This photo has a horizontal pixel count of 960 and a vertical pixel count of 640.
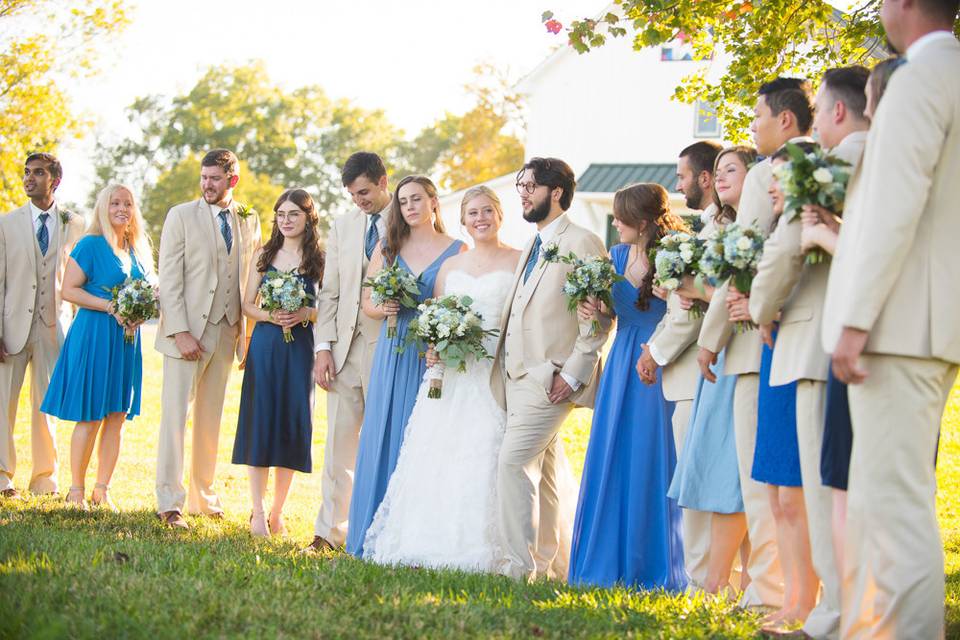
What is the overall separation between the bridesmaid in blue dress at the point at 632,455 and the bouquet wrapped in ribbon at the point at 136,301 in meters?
4.06

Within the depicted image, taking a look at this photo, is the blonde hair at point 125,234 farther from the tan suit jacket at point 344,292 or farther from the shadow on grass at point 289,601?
the shadow on grass at point 289,601

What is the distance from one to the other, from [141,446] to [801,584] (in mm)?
11587

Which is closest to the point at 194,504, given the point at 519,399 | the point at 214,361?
the point at 214,361

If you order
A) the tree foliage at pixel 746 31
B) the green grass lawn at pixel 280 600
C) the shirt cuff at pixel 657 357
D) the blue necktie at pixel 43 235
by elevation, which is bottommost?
the green grass lawn at pixel 280 600

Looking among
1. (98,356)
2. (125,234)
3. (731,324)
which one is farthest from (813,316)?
(125,234)

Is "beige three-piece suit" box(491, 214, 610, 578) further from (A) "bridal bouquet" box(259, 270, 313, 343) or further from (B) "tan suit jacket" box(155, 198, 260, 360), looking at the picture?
(B) "tan suit jacket" box(155, 198, 260, 360)

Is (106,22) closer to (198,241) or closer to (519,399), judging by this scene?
(198,241)

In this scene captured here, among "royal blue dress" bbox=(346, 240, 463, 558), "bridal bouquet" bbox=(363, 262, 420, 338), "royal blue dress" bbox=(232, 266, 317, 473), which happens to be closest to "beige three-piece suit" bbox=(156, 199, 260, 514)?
"royal blue dress" bbox=(232, 266, 317, 473)

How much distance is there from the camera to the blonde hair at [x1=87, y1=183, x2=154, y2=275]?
1012 cm

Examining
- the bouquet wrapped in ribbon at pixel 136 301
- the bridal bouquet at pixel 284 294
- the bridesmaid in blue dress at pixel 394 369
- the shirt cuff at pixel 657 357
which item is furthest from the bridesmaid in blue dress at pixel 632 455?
the bouquet wrapped in ribbon at pixel 136 301

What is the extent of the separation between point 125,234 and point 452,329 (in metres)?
3.97

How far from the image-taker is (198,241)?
973 centimetres

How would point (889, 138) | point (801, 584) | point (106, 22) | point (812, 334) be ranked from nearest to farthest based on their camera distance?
1. point (889, 138)
2. point (812, 334)
3. point (801, 584)
4. point (106, 22)

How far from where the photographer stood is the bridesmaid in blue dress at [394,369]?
8.55 meters
